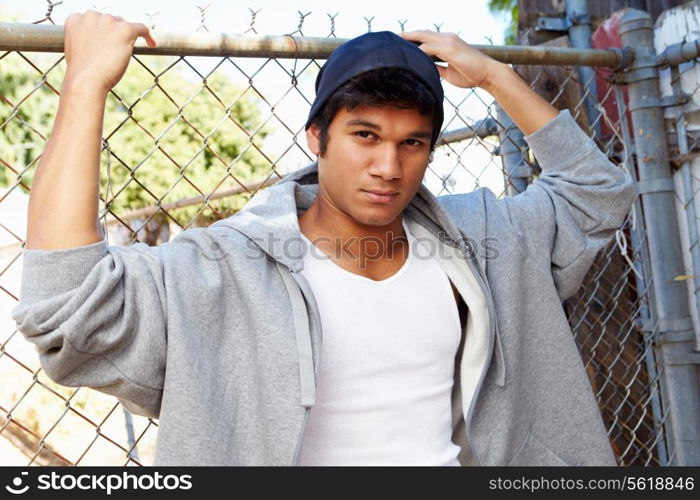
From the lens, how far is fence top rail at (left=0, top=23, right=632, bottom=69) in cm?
171

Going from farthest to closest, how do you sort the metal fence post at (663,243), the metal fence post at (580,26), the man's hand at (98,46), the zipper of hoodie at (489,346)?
the metal fence post at (580,26), the metal fence post at (663,243), the zipper of hoodie at (489,346), the man's hand at (98,46)

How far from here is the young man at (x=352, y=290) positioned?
147cm

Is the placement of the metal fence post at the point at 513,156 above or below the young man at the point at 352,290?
above

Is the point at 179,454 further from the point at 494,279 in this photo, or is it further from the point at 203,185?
the point at 203,185

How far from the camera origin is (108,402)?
7332 millimetres

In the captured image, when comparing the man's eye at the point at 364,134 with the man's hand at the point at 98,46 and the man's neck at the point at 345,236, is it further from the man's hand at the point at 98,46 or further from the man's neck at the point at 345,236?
the man's hand at the point at 98,46

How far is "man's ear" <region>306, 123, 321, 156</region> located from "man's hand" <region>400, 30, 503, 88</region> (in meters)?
0.40

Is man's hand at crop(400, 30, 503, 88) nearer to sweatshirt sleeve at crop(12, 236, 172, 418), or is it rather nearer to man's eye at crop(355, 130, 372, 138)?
man's eye at crop(355, 130, 372, 138)

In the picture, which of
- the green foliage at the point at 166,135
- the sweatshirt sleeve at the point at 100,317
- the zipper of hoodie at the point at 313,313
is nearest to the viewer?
the sweatshirt sleeve at the point at 100,317

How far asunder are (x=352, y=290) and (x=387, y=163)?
0.35 m

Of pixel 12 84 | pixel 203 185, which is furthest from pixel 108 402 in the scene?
pixel 12 84

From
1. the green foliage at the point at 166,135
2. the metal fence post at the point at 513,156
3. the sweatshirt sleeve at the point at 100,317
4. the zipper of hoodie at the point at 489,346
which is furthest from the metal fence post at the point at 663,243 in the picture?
the green foliage at the point at 166,135

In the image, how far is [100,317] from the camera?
55.6 inches

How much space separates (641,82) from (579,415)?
4.63 feet
